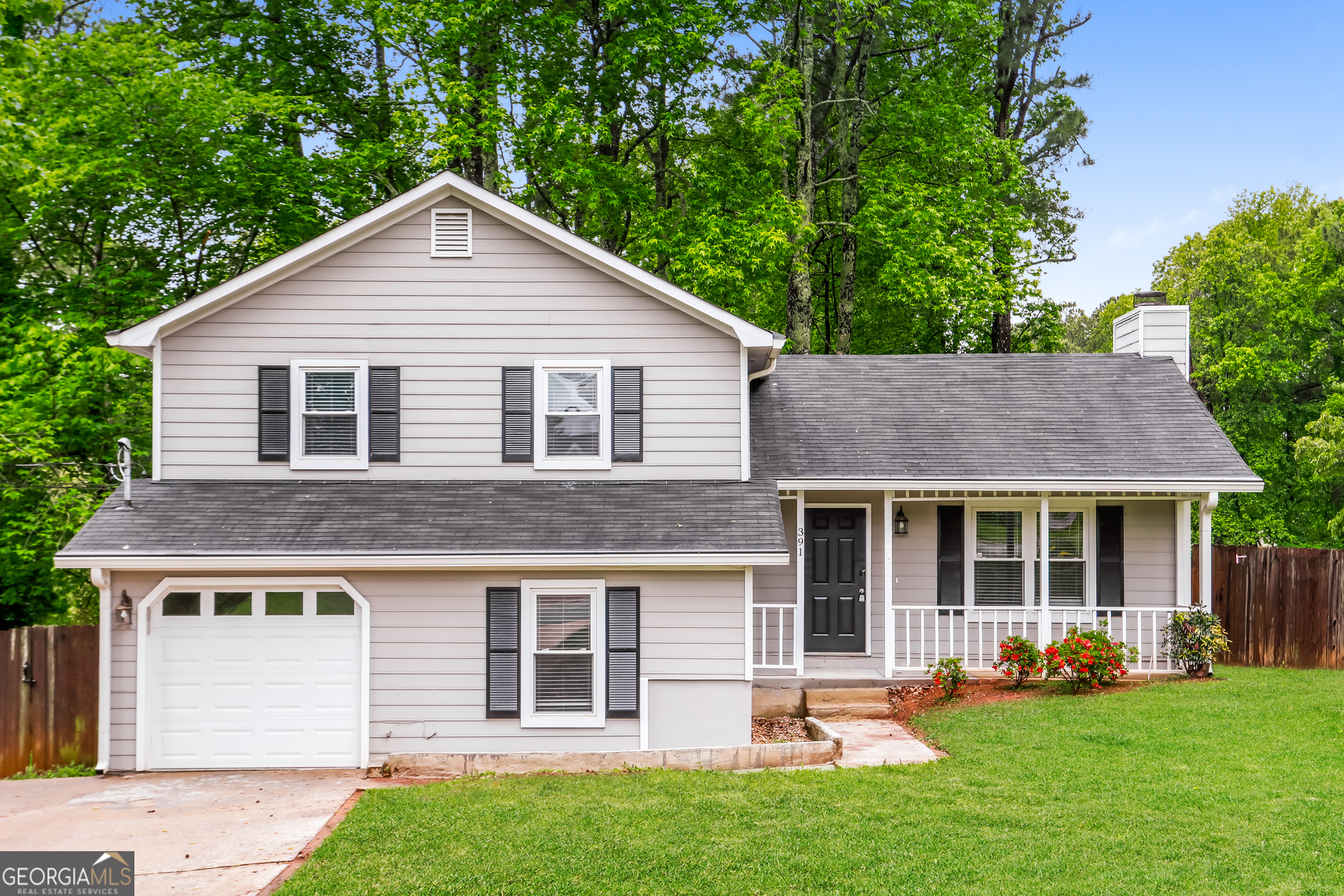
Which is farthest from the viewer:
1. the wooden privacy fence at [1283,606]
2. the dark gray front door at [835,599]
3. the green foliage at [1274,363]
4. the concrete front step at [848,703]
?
the green foliage at [1274,363]

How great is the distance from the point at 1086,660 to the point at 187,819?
33.5 feet

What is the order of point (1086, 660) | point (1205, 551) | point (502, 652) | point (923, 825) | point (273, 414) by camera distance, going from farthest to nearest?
point (1205, 551)
point (1086, 660)
point (273, 414)
point (502, 652)
point (923, 825)

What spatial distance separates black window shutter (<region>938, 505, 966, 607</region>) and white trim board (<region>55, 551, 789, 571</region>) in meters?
4.35

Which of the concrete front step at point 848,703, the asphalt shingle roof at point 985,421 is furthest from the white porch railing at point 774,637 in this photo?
the asphalt shingle roof at point 985,421

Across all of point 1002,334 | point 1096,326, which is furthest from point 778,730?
point 1096,326

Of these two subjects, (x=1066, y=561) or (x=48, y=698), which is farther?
(x=1066, y=561)

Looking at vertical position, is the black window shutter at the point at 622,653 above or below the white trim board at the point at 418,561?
below

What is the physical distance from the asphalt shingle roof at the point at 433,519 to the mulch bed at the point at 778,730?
2463mm

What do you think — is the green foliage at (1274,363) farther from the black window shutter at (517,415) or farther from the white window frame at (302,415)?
the white window frame at (302,415)

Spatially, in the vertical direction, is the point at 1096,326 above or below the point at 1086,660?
above

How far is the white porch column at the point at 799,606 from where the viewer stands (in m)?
12.0

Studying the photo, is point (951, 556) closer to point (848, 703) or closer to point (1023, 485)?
point (1023, 485)

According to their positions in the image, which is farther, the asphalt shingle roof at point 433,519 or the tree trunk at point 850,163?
the tree trunk at point 850,163

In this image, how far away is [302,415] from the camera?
1091cm
